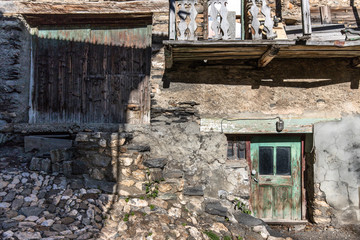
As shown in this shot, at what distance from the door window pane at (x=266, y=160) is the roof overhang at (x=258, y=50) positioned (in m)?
1.49

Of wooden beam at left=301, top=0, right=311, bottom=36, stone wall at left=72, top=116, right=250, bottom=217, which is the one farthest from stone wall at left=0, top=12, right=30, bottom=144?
wooden beam at left=301, top=0, right=311, bottom=36

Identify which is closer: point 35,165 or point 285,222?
point 35,165

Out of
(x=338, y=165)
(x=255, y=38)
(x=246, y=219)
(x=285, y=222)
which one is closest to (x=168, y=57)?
(x=255, y=38)

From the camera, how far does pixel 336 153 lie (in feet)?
12.7

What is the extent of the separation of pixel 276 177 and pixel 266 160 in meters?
0.34

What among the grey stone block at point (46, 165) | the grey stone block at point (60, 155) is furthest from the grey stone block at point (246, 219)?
the grey stone block at point (46, 165)

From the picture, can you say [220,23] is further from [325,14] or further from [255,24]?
[325,14]

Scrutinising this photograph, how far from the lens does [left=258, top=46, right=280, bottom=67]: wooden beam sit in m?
3.40

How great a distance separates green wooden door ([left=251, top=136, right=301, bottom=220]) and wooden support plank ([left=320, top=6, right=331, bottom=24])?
6.78 feet

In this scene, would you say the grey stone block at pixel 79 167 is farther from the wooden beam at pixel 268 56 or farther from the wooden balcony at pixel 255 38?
the wooden beam at pixel 268 56

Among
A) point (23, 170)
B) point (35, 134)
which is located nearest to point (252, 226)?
point (23, 170)

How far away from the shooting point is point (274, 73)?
398 cm

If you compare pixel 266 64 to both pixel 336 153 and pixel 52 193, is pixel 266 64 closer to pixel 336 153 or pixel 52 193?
pixel 336 153

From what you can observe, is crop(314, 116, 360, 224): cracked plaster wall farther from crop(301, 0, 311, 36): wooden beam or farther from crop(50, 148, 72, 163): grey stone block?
crop(50, 148, 72, 163): grey stone block
